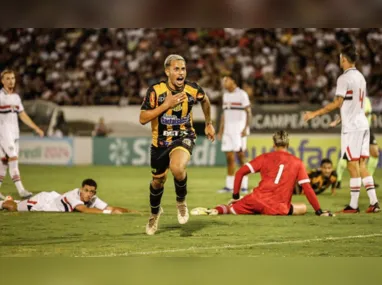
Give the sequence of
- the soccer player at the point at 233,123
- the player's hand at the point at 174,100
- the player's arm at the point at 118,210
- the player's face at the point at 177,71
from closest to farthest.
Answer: the player's hand at the point at 174,100 < the player's face at the point at 177,71 < the player's arm at the point at 118,210 < the soccer player at the point at 233,123

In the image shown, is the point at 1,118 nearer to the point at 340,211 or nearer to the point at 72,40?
the point at 340,211

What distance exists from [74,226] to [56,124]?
1679cm

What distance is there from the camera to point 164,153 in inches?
372

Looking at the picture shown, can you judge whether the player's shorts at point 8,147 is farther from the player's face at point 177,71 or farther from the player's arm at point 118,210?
the player's face at point 177,71

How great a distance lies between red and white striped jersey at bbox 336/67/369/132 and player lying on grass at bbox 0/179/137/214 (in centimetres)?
Result: 355

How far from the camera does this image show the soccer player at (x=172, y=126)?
9172mm

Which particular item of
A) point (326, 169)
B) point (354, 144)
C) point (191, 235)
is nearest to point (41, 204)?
point (191, 235)

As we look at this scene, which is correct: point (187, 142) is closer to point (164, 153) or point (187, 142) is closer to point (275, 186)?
point (164, 153)

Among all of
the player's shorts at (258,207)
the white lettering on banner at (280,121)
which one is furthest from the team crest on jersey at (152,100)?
the white lettering on banner at (280,121)

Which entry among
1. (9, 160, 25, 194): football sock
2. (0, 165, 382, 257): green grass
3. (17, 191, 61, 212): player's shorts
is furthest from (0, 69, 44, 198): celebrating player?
(17, 191, 61, 212): player's shorts

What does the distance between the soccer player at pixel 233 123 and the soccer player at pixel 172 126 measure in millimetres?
6480

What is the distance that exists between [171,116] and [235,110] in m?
7.09

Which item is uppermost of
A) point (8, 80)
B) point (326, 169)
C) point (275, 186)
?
point (8, 80)

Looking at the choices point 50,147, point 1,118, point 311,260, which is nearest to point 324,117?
point 50,147
